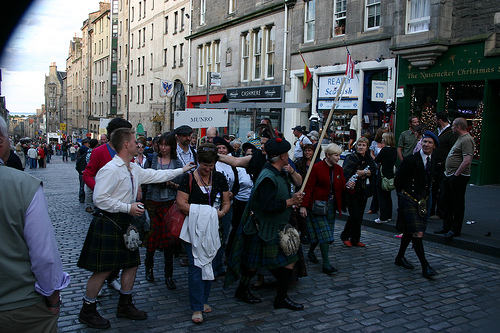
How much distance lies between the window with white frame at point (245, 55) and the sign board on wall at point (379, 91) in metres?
11.1

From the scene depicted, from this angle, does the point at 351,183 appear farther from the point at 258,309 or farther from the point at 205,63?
the point at 205,63

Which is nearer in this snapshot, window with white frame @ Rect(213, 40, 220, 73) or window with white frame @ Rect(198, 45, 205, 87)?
window with white frame @ Rect(213, 40, 220, 73)

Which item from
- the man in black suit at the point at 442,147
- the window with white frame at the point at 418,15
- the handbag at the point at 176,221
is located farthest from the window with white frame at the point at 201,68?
the handbag at the point at 176,221

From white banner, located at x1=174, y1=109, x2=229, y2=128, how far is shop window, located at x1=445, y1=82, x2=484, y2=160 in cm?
861

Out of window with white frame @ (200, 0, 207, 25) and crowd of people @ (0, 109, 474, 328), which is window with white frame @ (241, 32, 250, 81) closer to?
window with white frame @ (200, 0, 207, 25)

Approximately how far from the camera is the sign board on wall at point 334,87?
17742 millimetres

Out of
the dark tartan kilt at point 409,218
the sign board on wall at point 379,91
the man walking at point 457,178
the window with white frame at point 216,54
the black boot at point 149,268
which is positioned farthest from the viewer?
the window with white frame at point 216,54

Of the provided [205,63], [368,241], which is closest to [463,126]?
[368,241]

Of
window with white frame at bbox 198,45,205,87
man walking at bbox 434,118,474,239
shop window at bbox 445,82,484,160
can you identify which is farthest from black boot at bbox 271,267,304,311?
window with white frame at bbox 198,45,205,87

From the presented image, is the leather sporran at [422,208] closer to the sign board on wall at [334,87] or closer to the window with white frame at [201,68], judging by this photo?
the sign board on wall at [334,87]

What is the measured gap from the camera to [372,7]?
55.7 ft

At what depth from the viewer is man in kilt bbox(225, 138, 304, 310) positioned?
179 inches

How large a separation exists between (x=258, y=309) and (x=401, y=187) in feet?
9.22

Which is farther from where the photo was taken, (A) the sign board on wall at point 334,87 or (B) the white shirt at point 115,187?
(A) the sign board on wall at point 334,87
